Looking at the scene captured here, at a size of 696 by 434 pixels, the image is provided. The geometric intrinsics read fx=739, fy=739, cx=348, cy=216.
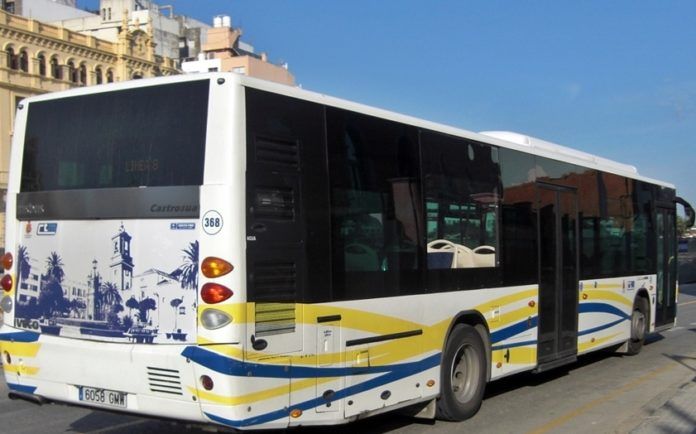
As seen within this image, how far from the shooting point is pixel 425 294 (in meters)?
7.20

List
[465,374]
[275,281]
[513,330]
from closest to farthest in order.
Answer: [275,281]
[465,374]
[513,330]

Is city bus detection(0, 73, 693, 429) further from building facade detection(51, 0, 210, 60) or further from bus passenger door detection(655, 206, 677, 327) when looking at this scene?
building facade detection(51, 0, 210, 60)

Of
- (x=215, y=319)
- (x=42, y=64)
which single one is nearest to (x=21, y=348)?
(x=215, y=319)

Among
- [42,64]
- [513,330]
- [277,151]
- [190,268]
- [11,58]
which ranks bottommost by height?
[513,330]

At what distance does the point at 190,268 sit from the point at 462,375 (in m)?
3.86

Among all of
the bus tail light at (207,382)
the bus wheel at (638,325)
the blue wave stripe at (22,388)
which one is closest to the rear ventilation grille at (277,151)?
the bus tail light at (207,382)

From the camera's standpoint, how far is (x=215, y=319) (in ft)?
16.9

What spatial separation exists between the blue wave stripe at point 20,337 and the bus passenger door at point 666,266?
1153cm

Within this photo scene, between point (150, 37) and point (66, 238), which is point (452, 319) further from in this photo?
point (150, 37)

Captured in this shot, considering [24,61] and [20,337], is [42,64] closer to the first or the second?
[24,61]

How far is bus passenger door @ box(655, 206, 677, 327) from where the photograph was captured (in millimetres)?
14125

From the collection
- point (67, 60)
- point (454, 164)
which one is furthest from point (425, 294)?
point (67, 60)

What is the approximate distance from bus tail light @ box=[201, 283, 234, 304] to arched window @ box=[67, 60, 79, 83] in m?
59.2

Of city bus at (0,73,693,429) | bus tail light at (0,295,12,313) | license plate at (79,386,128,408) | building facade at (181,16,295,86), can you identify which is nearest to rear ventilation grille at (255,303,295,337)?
city bus at (0,73,693,429)
